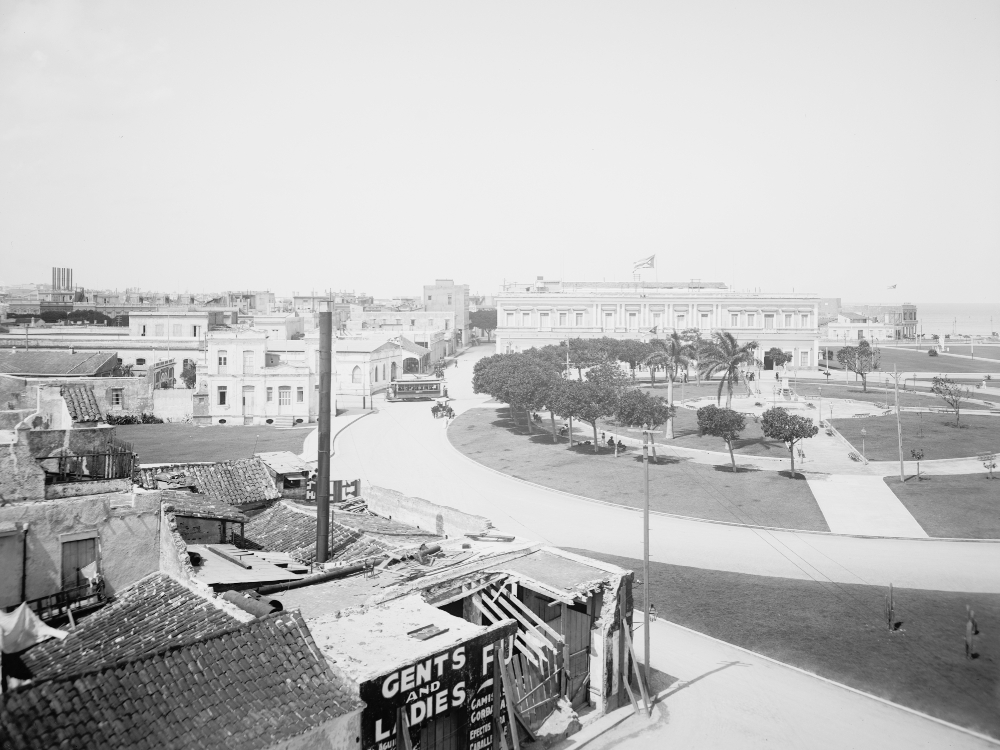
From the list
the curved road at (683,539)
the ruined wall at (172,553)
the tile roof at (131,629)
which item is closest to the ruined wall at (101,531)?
the ruined wall at (172,553)

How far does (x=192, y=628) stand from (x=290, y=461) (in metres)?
19.2

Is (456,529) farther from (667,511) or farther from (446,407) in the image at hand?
(446,407)

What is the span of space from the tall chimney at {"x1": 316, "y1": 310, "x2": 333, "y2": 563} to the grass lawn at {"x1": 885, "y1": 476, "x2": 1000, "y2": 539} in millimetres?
22674

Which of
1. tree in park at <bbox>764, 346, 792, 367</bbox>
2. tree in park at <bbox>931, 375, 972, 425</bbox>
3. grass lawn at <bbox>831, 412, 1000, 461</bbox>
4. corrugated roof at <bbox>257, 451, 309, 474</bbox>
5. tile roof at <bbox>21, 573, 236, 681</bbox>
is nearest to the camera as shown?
tile roof at <bbox>21, 573, 236, 681</bbox>

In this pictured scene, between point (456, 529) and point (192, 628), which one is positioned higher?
point (192, 628)

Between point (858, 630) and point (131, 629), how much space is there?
17884 millimetres

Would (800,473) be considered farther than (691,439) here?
No

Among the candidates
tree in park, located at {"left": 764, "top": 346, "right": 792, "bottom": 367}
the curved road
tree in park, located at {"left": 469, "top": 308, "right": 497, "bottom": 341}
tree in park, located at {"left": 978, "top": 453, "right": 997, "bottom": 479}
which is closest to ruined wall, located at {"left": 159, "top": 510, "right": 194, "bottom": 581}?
the curved road

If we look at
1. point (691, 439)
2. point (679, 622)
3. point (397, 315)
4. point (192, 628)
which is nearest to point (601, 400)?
point (691, 439)

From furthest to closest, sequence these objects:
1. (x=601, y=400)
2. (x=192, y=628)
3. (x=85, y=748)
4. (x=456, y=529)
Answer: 1. (x=601, y=400)
2. (x=456, y=529)
3. (x=192, y=628)
4. (x=85, y=748)

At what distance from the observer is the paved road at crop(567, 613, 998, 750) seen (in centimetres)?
1512

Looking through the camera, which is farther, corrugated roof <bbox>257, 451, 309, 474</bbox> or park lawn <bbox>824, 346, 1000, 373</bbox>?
park lawn <bbox>824, 346, 1000, 373</bbox>

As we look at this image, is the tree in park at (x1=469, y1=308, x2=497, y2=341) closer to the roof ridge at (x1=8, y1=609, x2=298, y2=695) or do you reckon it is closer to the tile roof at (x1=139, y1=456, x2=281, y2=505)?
the tile roof at (x1=139, y1=456, x2=281, y2=505)

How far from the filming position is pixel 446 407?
5922 centimetres
